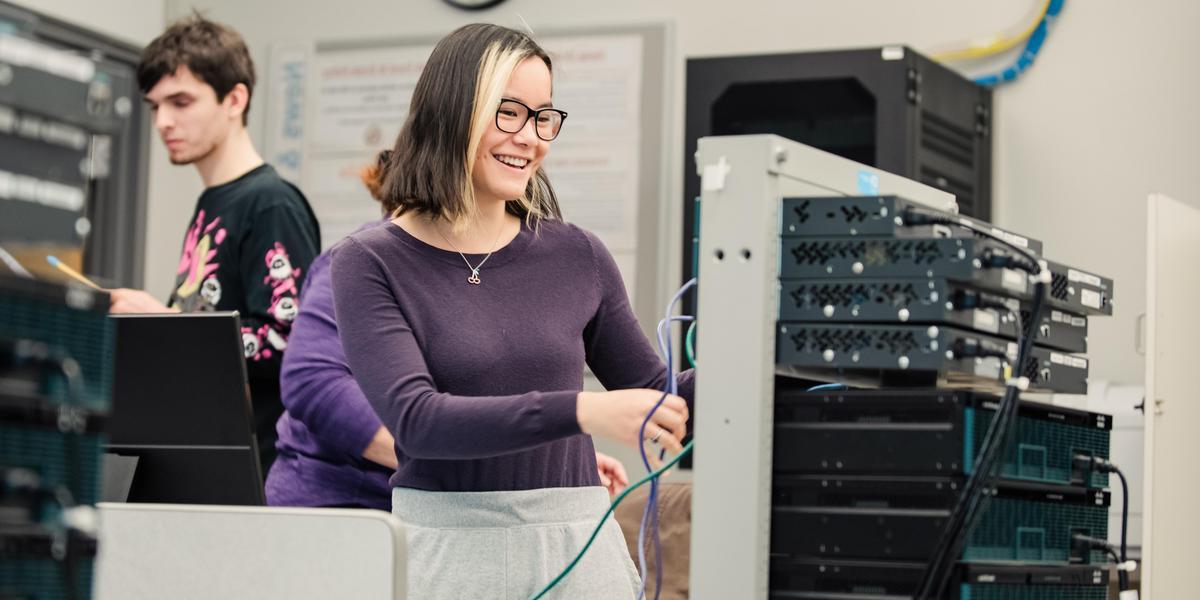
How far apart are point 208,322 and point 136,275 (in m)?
2.83

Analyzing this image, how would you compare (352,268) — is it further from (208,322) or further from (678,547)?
(678,547)

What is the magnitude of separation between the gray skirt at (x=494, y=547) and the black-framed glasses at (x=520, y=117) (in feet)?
1.41

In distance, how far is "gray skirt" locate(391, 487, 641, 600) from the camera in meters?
1.64

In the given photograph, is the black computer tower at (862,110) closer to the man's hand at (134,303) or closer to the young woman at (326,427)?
the young woman at (326,427)

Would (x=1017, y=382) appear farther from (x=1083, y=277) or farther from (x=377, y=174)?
(x=377, y=174)

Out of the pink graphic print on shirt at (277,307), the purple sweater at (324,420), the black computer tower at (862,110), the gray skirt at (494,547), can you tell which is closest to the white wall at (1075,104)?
the black computer tower at (862,110)

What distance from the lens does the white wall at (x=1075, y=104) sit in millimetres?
3604

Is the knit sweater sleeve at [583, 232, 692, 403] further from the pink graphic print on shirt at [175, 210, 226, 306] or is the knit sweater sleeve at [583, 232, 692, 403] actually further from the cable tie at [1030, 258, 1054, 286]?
the pink graphic print on shirt at [175, 210, 226, 306]

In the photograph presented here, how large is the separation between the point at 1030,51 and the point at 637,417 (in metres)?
2.67

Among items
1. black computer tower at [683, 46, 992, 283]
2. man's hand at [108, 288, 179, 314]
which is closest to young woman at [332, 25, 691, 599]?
man's hand at [108, 288, 179, 314]

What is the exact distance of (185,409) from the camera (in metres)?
1.81

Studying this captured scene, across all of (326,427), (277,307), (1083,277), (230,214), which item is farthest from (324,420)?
(1083,277)

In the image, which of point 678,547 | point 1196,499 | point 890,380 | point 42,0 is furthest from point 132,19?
point 890,380

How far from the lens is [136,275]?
4445mm
